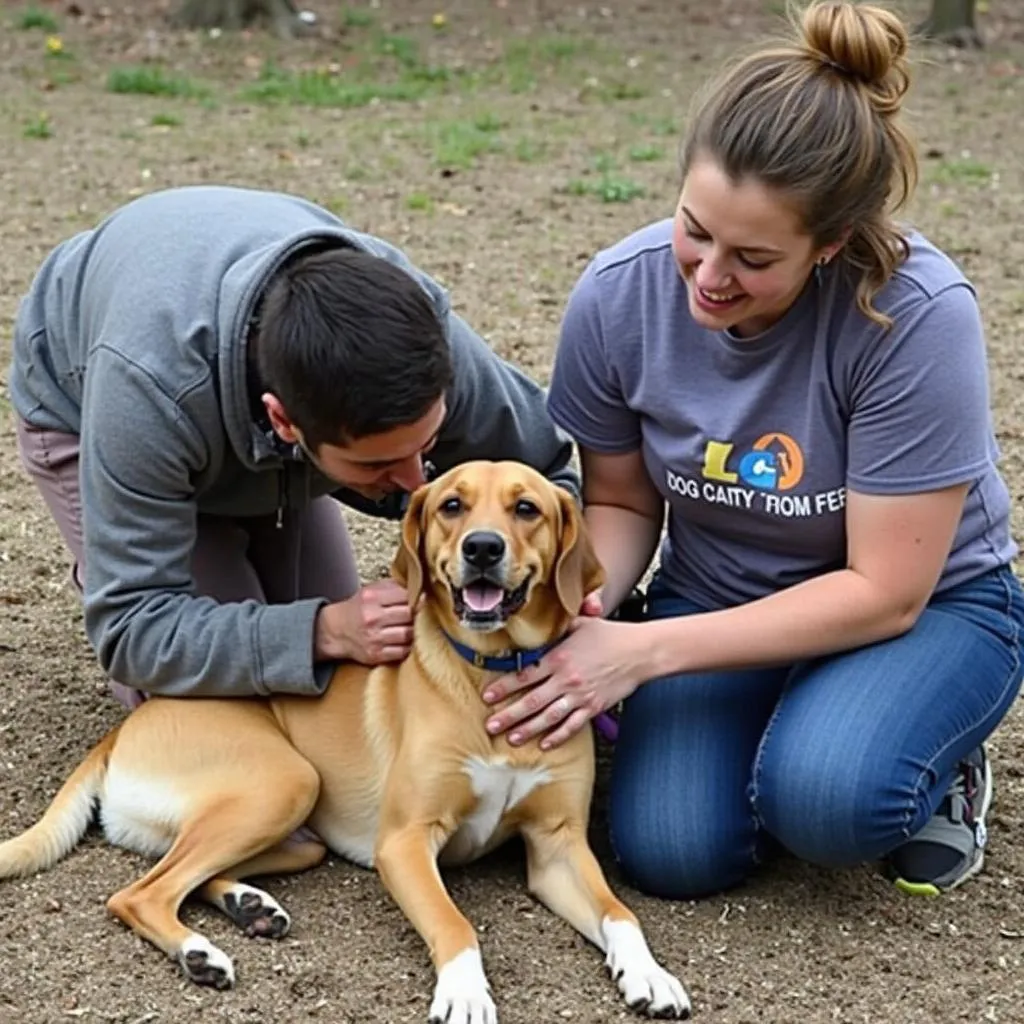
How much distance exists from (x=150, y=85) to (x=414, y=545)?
30.6ft

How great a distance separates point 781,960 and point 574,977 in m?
0.42

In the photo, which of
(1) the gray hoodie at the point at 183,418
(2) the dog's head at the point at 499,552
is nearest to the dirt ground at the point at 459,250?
(1) the gray hoodie at the point at 183,418

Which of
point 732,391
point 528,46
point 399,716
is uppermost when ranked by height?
point 732,391

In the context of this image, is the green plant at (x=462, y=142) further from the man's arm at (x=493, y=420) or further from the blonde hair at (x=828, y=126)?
the blonde hair at (x=828, y=126)

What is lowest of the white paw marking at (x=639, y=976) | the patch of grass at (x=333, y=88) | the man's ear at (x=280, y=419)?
the patch of grass at (x=333, y=88)

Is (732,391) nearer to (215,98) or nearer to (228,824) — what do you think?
(228,824)

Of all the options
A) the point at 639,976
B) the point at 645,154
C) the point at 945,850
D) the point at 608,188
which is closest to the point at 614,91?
the point at 645,154

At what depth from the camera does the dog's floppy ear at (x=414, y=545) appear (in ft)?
13.3

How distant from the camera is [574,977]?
379 centimetres

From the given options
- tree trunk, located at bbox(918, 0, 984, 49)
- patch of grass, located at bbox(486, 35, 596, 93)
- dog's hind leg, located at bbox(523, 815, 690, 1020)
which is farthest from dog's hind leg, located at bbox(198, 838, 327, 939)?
tree trunk, located at bbox(918, 0, 984, 49)

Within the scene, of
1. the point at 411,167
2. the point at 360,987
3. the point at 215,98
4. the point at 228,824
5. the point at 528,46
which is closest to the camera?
the point at 360,987

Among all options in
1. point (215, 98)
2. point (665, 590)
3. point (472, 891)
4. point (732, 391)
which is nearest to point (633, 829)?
point (472, 891)

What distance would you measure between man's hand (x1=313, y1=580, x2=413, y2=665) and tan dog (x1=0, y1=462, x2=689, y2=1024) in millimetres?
48

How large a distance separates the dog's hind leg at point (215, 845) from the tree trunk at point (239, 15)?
11.7 metres
